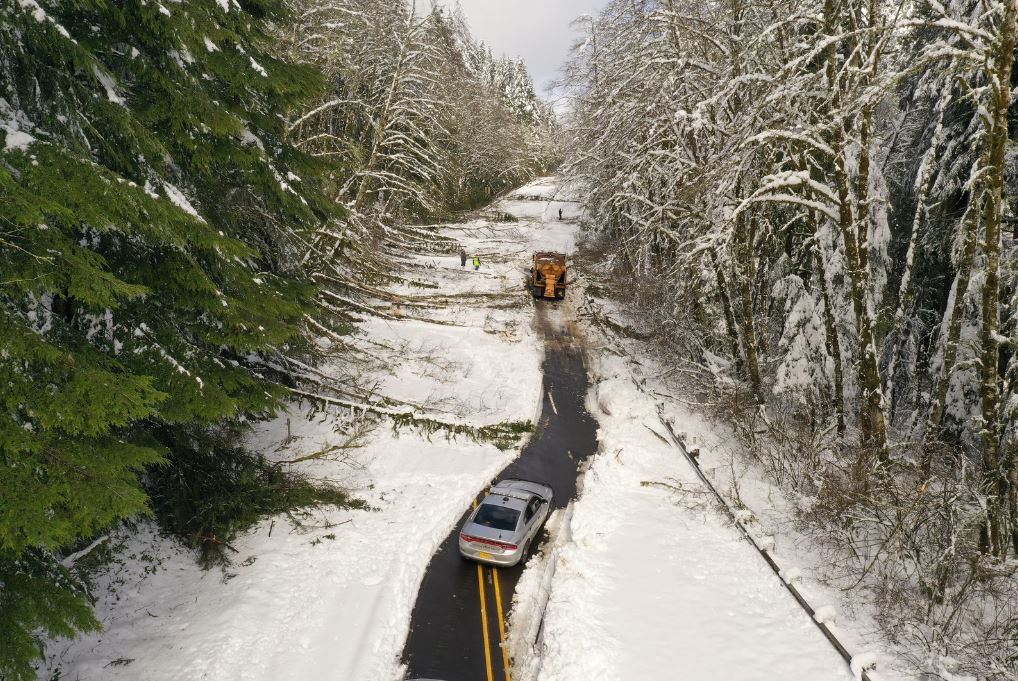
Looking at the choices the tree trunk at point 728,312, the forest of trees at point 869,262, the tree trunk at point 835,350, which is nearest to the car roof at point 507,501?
the forest of trees at point 869,262

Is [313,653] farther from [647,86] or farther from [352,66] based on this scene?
[352,66]

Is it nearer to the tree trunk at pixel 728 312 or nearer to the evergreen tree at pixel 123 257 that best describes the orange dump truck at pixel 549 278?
the tree trunk at pixel 728 312

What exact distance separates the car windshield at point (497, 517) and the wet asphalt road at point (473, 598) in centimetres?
90

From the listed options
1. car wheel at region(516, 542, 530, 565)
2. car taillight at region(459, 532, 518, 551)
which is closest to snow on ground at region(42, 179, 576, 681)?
car taillight at region(459, 532, 518, 551)

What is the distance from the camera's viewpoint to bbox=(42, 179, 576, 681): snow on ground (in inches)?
326

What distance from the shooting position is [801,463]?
12586mm

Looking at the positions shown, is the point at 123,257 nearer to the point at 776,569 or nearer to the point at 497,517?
the point at 497,517

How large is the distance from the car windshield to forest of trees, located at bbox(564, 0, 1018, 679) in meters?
6.17

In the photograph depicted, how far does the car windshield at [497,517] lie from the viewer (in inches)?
439

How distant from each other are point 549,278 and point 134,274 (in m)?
24.3

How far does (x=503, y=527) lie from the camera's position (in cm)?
1108

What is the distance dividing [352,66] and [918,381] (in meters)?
20.7

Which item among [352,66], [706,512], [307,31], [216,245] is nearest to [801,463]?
[706,512]

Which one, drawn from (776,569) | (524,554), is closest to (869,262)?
(776,569)
